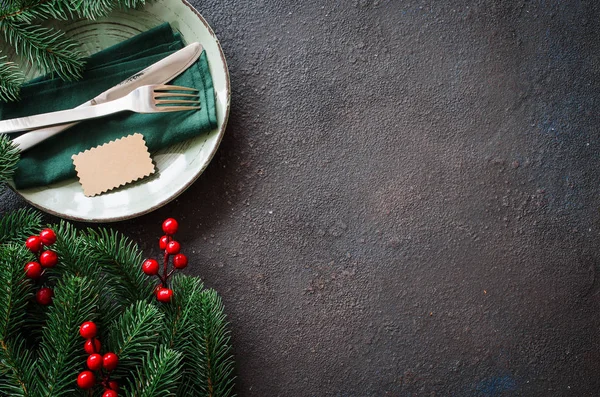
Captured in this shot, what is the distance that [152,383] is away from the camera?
567mm

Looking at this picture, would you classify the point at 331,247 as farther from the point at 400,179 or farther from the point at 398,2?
the point at 398,2

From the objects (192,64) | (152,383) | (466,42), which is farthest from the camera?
(466,42)

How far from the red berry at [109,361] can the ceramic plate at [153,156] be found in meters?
0.31

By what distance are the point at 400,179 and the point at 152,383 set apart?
1.88 feet

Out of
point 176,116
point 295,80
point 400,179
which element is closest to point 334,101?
point 295,80

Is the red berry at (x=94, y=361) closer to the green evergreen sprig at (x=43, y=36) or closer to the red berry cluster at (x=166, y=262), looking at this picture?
the red berry cluster at (x=166, y=262)

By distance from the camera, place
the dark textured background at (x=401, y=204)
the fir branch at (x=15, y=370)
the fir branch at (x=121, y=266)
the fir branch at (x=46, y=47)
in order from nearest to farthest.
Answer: the fir branch at (x=15, y=370)
the fir branch at (x=121, y=266)
the fir branch at (x=46, y=47)
the dark textured background at (x=401, y=204)

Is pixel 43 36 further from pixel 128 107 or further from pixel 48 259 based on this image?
pixel 48 259

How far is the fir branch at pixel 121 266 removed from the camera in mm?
646

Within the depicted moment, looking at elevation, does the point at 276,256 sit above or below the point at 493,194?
below

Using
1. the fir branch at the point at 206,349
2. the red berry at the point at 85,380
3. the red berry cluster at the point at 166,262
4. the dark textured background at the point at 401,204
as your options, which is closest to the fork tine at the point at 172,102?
the dark textured background at the point at 401,204

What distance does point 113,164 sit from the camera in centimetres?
84

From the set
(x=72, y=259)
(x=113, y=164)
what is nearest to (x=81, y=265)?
(x=72, y=259)

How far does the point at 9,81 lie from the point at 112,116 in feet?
0.54
